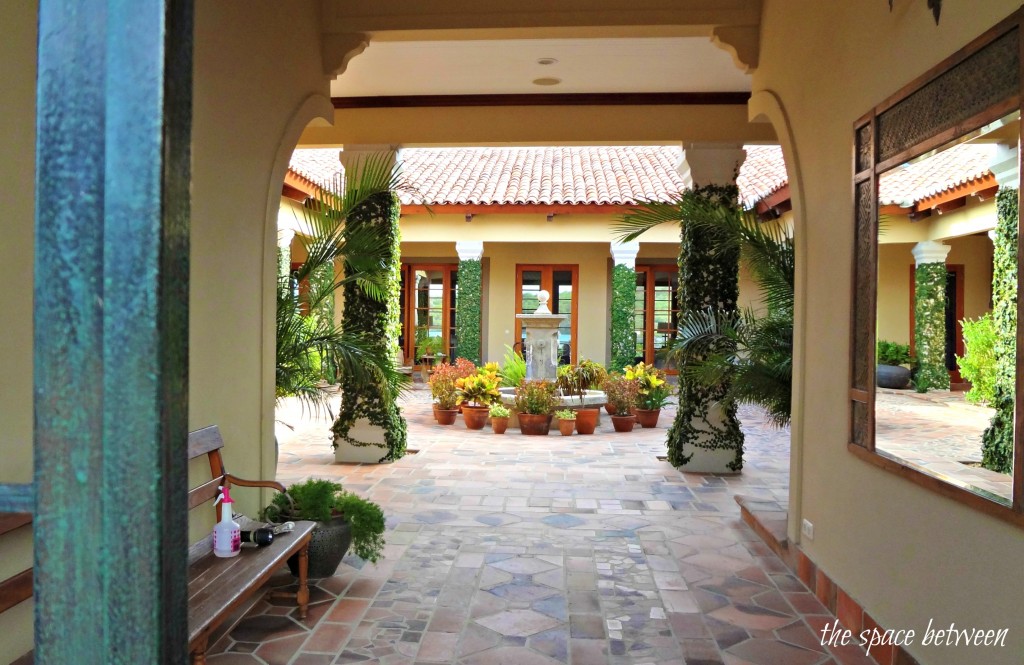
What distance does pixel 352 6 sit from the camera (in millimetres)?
5285

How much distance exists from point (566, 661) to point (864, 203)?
8.23 ft

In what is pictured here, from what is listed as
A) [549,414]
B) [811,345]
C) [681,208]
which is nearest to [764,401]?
[811,345]

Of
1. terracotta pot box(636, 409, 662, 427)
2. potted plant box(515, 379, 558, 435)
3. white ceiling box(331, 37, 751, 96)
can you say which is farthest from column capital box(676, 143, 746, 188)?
terracotta pot box(636, 409, 662, 427)

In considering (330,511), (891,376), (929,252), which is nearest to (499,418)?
(330,511)

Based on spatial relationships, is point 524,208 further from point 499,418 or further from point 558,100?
point 558,100

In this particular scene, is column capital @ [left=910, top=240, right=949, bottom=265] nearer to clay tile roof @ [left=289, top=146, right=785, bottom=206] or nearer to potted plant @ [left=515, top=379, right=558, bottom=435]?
potted plant @ [left=515, top=379, right=558, bottom=435]

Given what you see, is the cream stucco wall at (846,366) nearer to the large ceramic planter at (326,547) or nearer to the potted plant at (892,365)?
the potted plant at (892,365)

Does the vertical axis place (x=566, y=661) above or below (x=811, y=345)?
below

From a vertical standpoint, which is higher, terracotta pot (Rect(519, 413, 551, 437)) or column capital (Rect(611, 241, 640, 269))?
column capital (Rect(611, 241, 640, 269))

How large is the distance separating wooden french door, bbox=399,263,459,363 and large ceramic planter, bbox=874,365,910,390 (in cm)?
1432

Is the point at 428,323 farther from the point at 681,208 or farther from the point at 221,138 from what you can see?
the point at 221,138

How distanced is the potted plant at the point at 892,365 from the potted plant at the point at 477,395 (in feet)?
24.8

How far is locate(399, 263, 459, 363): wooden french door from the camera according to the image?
1745cm

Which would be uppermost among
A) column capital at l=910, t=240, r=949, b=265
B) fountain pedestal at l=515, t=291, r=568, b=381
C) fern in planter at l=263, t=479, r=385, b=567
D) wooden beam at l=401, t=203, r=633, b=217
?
wooden beam at l=401, t=203, r=633, b=217
